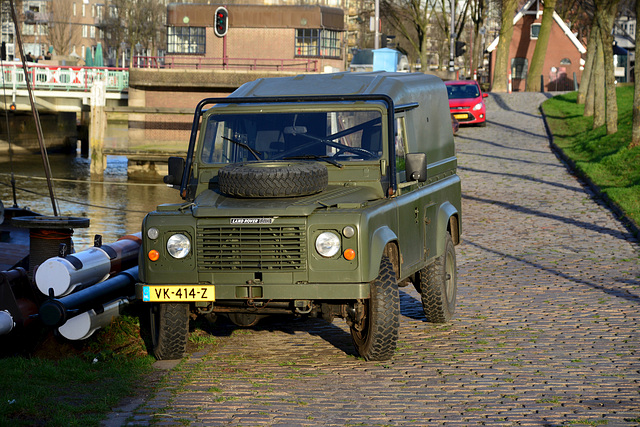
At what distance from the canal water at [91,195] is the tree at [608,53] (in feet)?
46.5

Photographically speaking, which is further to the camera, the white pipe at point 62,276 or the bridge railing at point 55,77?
the bridge railing at point 55,77

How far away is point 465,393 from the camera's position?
7.51m

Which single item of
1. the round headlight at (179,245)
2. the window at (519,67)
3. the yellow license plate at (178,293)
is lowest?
the yellow license plate at (178,293)

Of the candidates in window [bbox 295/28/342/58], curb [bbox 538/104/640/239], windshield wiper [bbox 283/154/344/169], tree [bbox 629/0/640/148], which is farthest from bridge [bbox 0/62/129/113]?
windshield wiper [bbox 283/154/344/169]

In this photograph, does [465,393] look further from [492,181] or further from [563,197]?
[492,181]

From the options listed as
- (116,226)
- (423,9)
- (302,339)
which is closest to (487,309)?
(302,339)

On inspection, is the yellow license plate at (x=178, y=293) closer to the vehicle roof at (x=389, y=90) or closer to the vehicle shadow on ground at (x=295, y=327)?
the vehicle shadow on ground at (x=295, y=327)

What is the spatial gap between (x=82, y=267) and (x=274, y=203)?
2550 millimetres

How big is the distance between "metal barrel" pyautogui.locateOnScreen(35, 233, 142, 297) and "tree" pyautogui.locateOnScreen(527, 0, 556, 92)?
50004mm

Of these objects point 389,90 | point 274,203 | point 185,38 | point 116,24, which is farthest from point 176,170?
point 116,24

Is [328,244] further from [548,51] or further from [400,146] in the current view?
[548,51]

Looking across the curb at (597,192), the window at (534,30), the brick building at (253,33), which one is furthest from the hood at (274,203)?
the window at (534,30)

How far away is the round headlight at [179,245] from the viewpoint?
8.01 metres

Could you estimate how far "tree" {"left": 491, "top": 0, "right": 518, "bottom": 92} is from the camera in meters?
56.2
